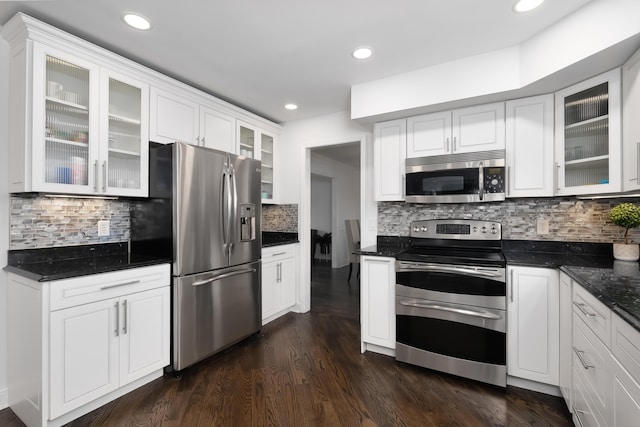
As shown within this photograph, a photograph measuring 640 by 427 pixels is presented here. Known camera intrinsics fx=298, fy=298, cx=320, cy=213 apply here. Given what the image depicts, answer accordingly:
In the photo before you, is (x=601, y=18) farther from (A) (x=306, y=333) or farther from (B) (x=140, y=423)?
(B) (x=140, y=423)

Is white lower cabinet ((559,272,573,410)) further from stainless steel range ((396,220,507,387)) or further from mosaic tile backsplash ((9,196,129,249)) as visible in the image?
mosaic tile backsplash ((9,196,129,249))

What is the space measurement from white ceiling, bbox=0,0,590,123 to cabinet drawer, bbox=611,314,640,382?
5.77 feet

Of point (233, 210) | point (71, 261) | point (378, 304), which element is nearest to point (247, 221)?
point (233, 210)

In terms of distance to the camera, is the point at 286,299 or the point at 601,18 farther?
the point at 286,299

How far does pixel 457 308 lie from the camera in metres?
2.26

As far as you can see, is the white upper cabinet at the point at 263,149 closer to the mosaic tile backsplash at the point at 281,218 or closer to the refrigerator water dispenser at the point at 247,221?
the mosaic tile backsplash at the point at 281,218

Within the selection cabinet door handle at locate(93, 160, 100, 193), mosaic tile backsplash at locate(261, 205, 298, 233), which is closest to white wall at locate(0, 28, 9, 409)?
cabinet door handle at locate(93, 160, 100, 193)

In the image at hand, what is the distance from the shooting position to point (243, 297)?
2857 mm

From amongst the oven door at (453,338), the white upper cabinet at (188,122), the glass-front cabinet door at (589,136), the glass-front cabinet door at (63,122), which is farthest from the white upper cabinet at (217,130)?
the glass-front cabinet door at (589,136)

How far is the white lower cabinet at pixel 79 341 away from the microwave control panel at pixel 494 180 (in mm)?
2706

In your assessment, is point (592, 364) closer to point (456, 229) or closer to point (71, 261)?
point (456, 229)

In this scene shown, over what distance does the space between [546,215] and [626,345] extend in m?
1.75

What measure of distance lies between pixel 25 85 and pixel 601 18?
3.41 m

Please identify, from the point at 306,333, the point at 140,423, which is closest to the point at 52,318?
the point at 140,423
